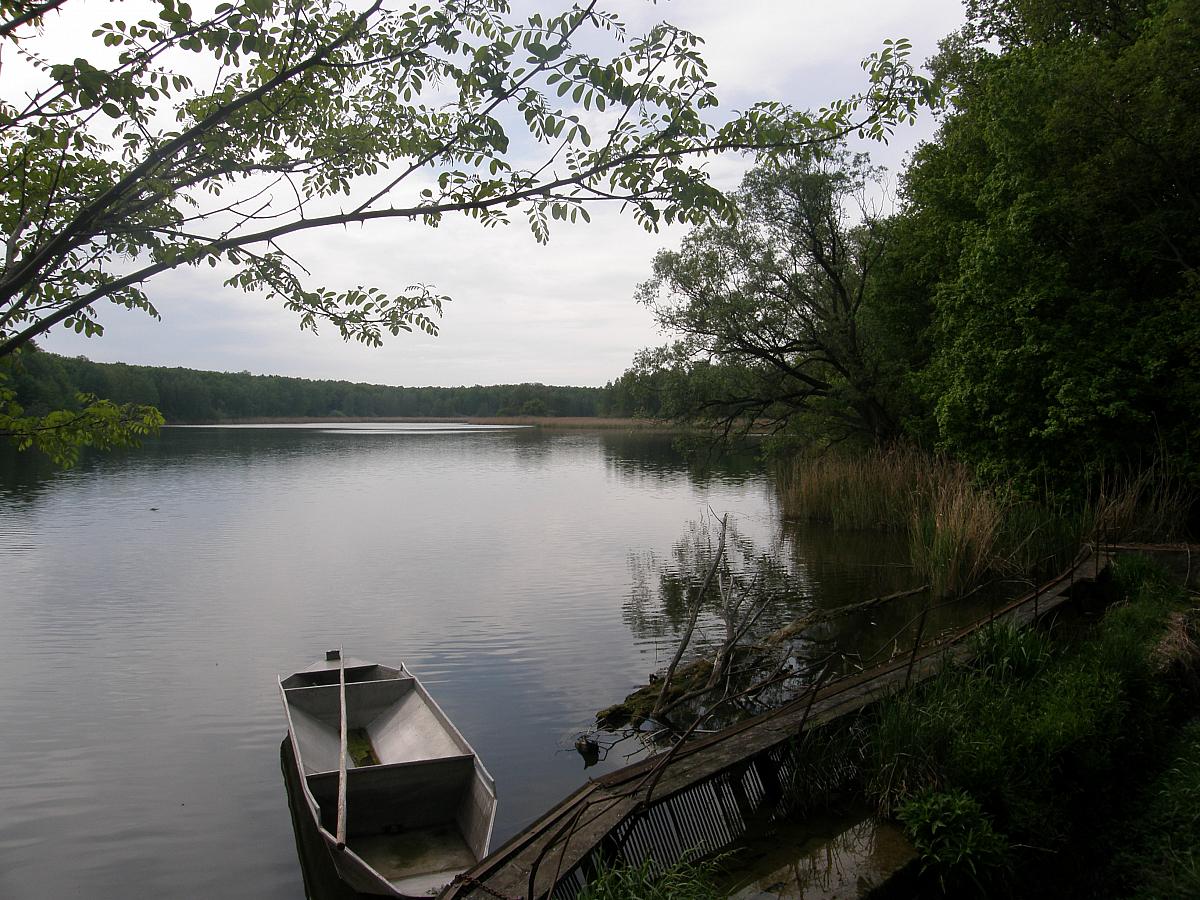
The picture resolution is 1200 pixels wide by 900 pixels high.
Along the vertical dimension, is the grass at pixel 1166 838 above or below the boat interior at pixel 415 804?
above

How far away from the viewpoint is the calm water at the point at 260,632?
6727 mm

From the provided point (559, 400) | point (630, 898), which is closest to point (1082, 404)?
point (630, 898)

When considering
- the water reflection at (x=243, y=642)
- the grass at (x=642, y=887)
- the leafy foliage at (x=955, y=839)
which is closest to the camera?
the grass at (x=642, y=887)

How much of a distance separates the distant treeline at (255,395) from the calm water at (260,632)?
146 feet

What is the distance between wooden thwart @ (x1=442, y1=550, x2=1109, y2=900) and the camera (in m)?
4.33

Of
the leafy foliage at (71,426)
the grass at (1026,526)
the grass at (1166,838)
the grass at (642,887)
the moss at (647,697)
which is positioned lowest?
the moss at (647,697)

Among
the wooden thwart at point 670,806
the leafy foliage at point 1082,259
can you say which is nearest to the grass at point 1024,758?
the wooden thwart at point 670,806

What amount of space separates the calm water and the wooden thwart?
76.4 inches

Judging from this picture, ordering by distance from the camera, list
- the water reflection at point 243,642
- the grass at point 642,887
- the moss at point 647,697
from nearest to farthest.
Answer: the grass at point 642,887
the water reflection at point 243,642
the moss at point 647,697

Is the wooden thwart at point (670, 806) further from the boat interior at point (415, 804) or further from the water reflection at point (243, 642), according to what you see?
the water reflection at point (243, 642)

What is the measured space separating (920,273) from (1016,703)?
47.0ft

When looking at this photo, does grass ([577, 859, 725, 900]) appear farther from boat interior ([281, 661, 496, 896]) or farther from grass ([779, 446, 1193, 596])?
grass ([779, 446, 1193, 596])

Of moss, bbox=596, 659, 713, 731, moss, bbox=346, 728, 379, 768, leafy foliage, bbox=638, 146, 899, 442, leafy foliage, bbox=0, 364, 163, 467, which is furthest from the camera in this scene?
leafy foliage, bbox=638, 146, 899, 442

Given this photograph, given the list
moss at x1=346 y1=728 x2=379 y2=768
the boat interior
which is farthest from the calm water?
moss at x1=346 y1=728 x2=379 y2=768
